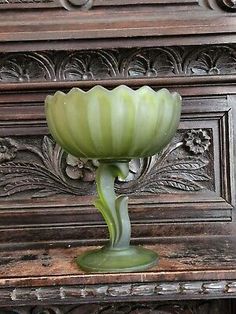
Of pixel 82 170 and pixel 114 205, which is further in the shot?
pixel 82 170

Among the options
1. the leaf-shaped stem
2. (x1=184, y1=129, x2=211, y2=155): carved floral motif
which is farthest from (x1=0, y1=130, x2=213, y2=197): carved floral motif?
the leaf-shaped stem

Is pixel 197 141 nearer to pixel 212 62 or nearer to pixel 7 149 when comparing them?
pixel 212 62

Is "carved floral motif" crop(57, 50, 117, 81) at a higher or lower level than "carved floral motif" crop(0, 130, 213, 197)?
higher

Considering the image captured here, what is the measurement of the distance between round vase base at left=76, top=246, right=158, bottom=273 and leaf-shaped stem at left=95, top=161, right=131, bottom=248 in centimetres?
1

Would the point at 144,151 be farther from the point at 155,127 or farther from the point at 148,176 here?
the point at 148,176

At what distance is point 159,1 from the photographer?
743mm

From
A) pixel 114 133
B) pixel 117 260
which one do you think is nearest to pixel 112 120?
pixel 114 133

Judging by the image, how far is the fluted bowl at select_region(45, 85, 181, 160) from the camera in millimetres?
598

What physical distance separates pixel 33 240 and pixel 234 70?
0.33 m

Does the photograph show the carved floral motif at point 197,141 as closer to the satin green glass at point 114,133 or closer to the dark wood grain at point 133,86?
the dark wood grain at point 133,86

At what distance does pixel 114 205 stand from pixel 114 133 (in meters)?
0.09

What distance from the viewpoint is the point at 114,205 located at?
0.65 m

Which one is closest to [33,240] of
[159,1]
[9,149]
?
[9,149]

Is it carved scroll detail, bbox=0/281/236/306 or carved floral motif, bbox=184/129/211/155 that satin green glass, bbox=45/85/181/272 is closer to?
carved scroll detail, bbox=0/281/236/306
